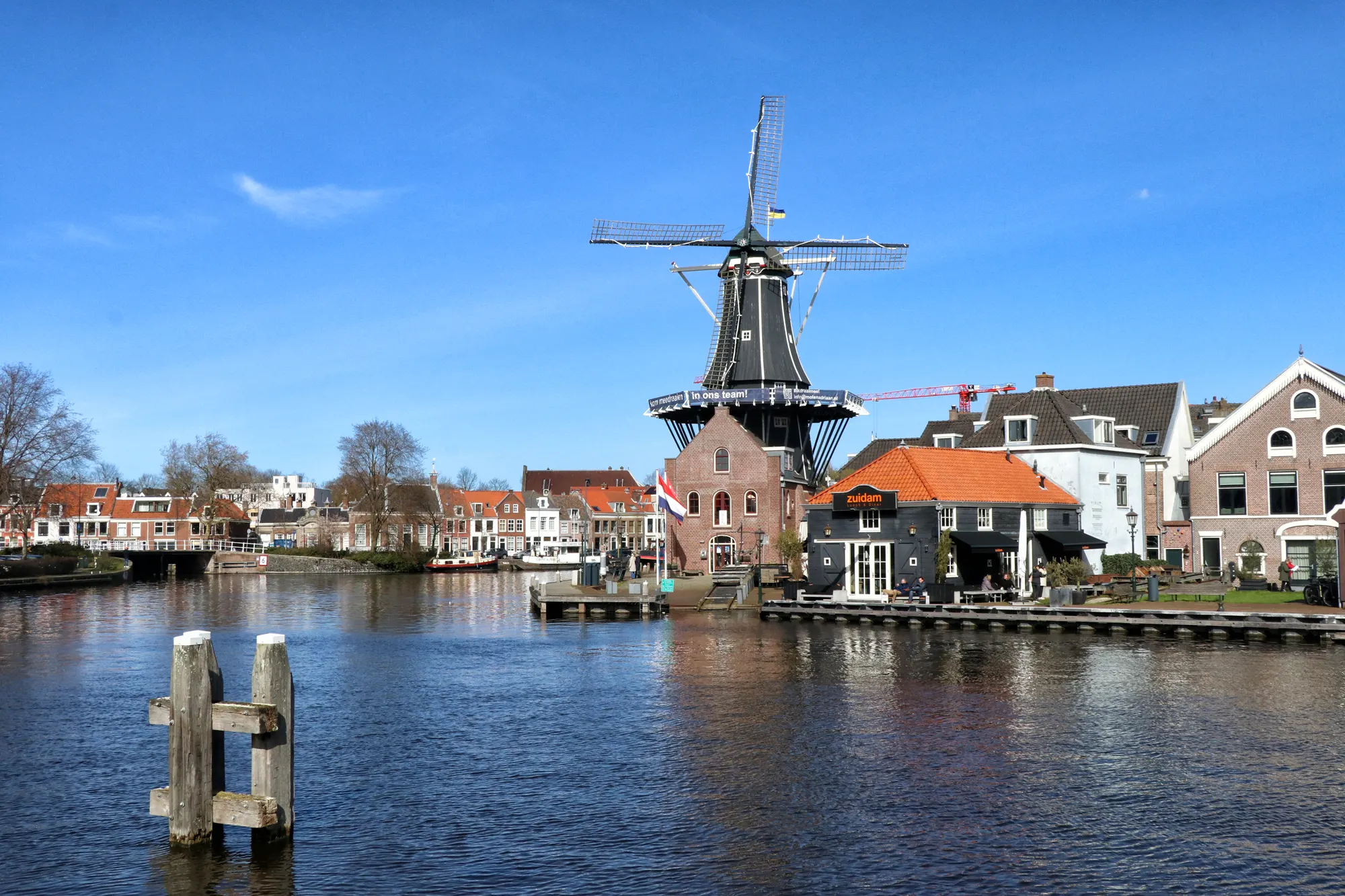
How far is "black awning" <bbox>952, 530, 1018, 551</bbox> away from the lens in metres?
53.4

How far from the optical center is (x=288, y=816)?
16297mm

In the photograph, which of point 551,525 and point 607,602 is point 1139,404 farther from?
point 551,525

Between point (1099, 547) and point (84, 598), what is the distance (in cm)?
6095

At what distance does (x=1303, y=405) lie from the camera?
5591cm

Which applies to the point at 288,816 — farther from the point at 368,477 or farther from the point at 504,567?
the point at 504,567

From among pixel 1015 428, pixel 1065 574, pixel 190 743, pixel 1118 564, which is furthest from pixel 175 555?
pixel 190 743

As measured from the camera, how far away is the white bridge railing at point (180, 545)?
12888 cm

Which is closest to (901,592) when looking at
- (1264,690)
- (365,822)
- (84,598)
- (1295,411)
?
(1295,411)

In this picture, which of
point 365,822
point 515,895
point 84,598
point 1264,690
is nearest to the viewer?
point 515,895

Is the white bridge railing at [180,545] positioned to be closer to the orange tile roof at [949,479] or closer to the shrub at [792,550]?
the shrub at [792,550]

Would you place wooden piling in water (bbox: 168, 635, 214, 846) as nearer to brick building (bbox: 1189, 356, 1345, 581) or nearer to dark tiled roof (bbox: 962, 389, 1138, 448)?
brick building (bbox: 1189, 356, 1345, 581)

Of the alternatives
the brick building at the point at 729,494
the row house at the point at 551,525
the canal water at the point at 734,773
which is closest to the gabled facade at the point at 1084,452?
the brick building at the point at 729,494

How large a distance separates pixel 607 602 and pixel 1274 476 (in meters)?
32.0

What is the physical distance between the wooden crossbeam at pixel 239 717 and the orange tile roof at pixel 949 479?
41.3 m
